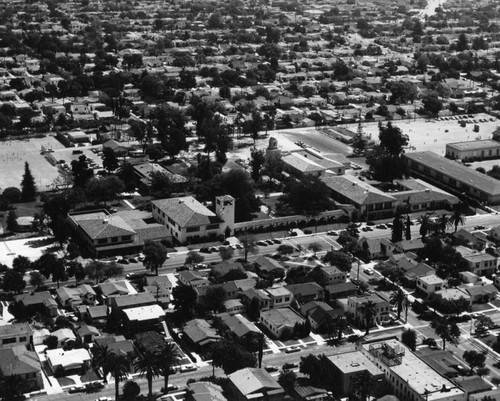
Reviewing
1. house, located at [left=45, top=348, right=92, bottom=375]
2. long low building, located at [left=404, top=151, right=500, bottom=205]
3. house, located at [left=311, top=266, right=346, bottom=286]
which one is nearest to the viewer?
house, located at [left=45, top=348, right=92, bottom=375]

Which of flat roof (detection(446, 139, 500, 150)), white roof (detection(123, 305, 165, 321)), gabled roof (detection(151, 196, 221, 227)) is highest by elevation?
gabled roof (detection(151, 196, 221, 227))

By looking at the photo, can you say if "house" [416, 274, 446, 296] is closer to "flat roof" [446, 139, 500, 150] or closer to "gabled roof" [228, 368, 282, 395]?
"gabled roof" [228, 368, 282, 395]

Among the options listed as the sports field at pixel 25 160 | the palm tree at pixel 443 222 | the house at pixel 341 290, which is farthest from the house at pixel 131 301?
the sports field at pixel 25 160

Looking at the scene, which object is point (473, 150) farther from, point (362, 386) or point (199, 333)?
point (362, 386)

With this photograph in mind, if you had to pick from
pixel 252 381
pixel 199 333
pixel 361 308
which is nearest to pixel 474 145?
pixel 361 308

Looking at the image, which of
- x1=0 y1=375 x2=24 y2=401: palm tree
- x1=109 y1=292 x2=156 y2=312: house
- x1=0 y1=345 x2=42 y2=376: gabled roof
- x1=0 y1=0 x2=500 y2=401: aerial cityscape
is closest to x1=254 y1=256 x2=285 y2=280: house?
x1=0 y1=0 x2=500 y2=401: aerial cityscape

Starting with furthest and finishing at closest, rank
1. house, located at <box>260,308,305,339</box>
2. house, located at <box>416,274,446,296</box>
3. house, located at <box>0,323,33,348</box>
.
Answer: house, located at <box>416,274,446,296</box> → house, located at <box>260,308,305,339</box> → house, located at <box>0,323,33,348</box>

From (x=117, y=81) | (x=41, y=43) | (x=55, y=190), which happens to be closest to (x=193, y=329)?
(x=55, y=190)

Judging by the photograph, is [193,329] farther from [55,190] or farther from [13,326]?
[55,190]
